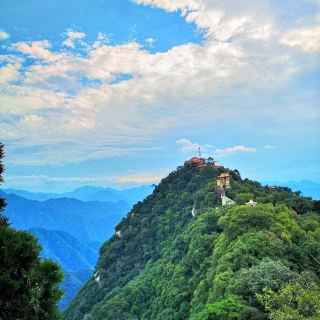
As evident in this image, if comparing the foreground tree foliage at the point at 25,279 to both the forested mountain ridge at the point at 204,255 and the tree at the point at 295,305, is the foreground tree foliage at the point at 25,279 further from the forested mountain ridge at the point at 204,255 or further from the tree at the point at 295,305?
the forested mountain ridge at the point at 204,255

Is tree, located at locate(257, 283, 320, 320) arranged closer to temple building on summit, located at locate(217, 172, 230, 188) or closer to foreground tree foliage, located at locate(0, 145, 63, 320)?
foreground tree foliage, located at locate(0, 145, 63, 320)

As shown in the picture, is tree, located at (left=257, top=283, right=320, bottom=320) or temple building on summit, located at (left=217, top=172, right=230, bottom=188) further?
temple building on summit, located at (left=217, top=172, right=230, bottom=188)

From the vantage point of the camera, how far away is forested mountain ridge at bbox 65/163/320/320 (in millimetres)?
22672

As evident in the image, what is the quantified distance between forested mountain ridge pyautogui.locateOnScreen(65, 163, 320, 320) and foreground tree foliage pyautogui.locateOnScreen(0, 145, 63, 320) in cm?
980

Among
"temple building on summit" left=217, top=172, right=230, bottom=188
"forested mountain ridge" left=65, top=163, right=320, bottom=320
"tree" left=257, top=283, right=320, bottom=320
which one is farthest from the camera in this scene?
"temple building on summit" left=217, top=172, right=230, bottom=188

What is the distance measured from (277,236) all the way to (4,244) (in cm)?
2489

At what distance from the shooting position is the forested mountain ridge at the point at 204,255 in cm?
2267

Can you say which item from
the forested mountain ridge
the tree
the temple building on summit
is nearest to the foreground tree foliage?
the tree

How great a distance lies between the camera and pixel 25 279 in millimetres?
10812

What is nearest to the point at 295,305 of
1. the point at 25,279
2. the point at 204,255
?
the point at 25,279

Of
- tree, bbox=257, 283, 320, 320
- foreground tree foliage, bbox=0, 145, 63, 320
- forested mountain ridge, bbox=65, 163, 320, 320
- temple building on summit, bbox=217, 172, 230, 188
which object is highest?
temple building on summit, bbox=217, 172, 230, 188

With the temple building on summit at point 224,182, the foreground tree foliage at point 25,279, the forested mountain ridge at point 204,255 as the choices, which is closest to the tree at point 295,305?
the forested mountain ridge at point 204,255

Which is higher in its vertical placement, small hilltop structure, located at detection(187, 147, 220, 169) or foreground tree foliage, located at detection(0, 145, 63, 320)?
small hilltop structure, located at detection(187, 147, 220, 169)

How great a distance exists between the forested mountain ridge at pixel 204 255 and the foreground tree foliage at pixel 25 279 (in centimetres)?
980
